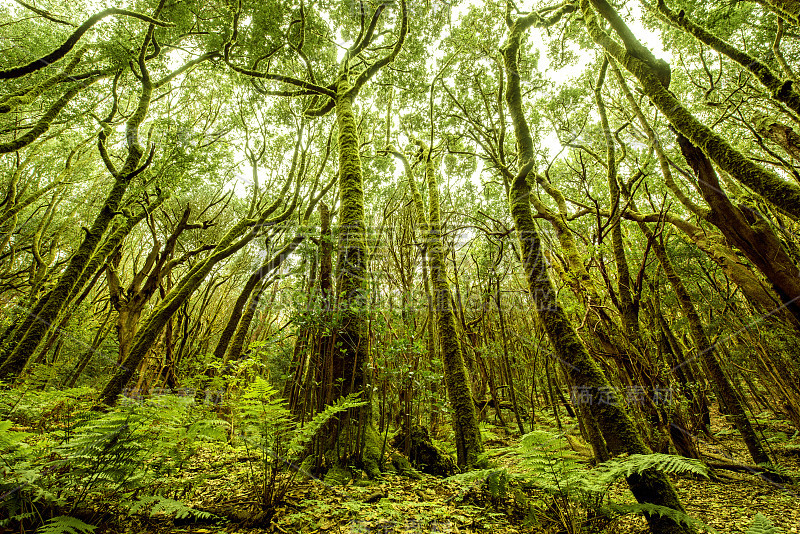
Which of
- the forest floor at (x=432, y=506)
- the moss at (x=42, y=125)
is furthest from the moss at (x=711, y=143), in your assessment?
the moss at (x=42, y=125)

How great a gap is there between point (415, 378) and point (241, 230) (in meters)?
5.93

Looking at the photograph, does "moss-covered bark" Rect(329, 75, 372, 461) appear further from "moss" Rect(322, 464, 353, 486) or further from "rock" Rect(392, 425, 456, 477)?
"rock" Rect(392, 425, 456, 477)

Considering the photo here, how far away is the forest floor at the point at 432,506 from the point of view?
95.8 inches

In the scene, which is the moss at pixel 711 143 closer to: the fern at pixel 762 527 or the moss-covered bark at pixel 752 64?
the moss-covered bark at pixel 752 64

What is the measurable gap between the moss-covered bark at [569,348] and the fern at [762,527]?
38 cm

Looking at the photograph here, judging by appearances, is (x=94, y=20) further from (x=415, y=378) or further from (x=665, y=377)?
(x=665, y=377)

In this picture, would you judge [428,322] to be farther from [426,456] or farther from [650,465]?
[650,465]

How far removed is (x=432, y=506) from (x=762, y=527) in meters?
2.31

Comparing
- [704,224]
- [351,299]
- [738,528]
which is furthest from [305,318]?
[704,224]

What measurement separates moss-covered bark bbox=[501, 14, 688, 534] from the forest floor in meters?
0.53

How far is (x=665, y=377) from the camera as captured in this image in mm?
3873

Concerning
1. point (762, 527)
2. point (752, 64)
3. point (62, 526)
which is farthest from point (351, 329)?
point (752, 64)

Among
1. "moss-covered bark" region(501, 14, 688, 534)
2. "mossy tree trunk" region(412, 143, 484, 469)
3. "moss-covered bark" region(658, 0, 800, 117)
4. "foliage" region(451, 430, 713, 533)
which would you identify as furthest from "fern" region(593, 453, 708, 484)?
"moss-covered bark" region(658, 0, 800, 117)

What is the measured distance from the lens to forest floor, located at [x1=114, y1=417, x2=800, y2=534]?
2434 millimetres
